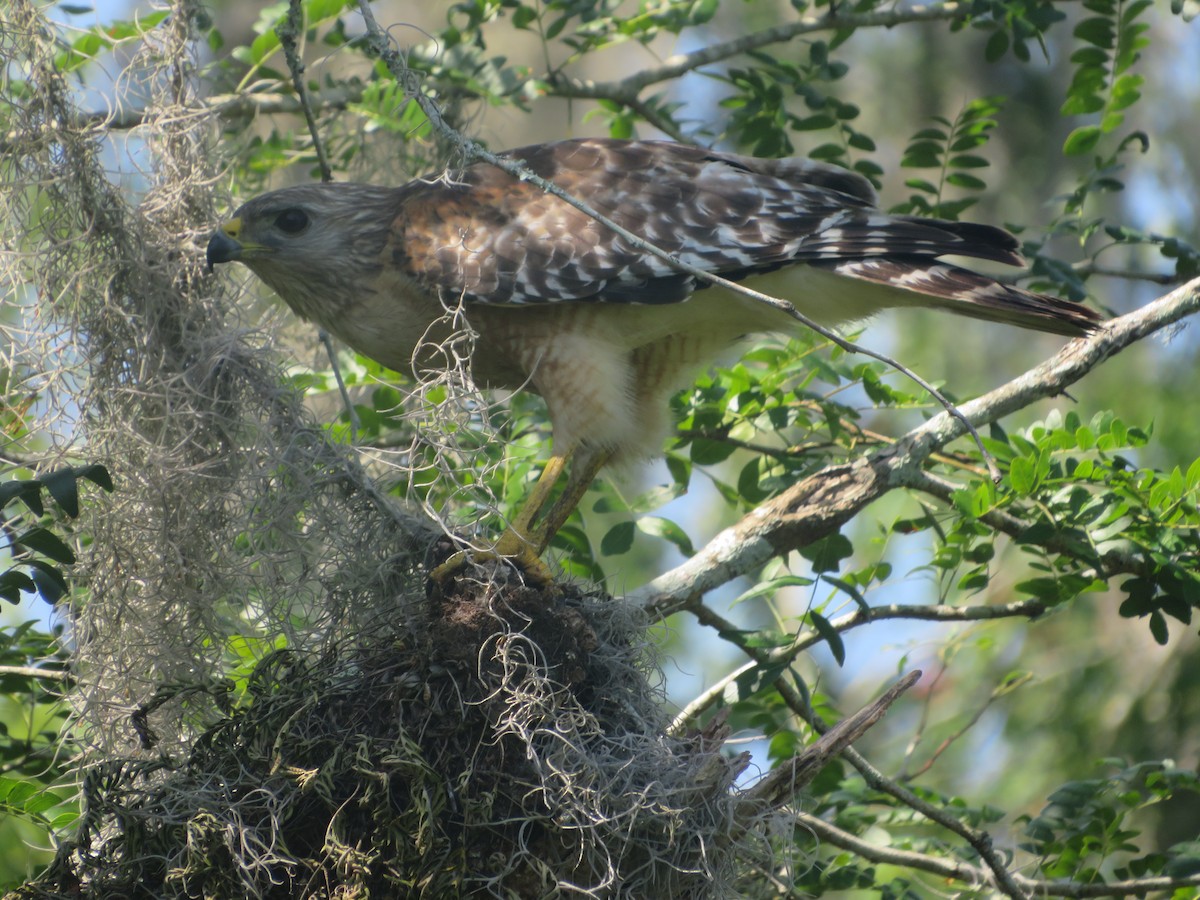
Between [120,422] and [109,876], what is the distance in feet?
3.28

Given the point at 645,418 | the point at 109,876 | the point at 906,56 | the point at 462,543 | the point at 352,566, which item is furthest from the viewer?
the point at 906,56

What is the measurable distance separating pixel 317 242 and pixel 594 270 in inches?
31.1

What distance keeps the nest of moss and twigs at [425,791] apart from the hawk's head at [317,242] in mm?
1171

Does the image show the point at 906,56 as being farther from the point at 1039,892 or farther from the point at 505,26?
the point at 1039,892

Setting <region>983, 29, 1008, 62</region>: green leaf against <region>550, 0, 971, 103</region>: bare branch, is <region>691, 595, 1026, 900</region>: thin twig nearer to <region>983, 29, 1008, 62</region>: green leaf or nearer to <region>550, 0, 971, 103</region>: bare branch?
<region>550, 0, 971, 103</region>: bare branch

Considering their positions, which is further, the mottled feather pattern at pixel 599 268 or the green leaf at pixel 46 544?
the mottled feather pattern at pixel 599 268

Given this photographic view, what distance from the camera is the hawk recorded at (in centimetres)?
311

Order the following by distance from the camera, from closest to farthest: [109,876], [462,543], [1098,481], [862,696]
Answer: [109,876]
[462,543]
[1098,481]
[862,696]

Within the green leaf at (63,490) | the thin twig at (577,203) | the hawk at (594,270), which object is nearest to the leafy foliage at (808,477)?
the green leaf at (63,490)

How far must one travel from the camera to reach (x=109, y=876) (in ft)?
7.19

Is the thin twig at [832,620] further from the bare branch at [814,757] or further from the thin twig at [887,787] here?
the bare branch at [814,757]

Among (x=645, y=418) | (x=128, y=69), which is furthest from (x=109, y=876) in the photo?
(x=128, y=69)

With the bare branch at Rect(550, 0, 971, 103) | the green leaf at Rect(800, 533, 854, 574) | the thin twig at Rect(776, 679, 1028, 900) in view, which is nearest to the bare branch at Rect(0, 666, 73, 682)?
the thin twig at Rect(776, 679, 1028, 900)

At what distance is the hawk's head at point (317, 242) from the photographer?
10.5ft
